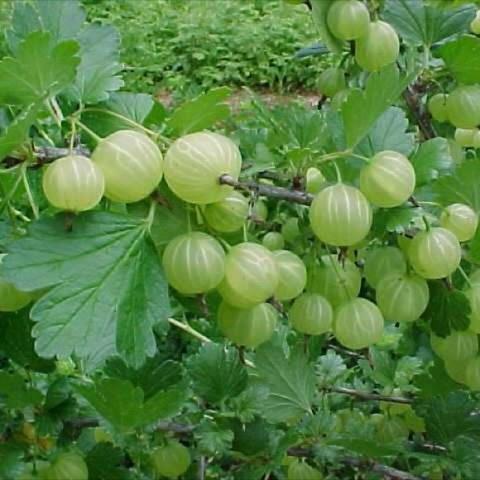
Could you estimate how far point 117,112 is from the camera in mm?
807

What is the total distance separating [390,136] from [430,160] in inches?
1.6

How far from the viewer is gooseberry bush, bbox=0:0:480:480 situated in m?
0.71

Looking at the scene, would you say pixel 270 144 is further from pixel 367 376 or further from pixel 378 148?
pixel 367 376

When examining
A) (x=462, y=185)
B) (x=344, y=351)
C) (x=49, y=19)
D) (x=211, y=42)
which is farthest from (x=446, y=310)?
(x=211, y=42)

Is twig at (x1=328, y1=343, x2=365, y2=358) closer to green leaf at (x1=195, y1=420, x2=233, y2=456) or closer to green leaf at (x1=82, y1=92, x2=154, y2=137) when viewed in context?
green leaf at (x1=195, y1=420, x2=233, y2=456)

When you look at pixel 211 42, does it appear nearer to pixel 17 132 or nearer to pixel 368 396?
pixel 368 396

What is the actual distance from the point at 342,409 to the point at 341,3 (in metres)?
0.49

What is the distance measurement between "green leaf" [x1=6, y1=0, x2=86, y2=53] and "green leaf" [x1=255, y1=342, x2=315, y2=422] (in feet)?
1.13

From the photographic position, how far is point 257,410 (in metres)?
0.93

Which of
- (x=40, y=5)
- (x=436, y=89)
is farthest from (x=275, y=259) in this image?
(x=436, y=89)

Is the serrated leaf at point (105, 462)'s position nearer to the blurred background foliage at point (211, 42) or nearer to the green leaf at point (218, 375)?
the green leaf at point (218, 375)

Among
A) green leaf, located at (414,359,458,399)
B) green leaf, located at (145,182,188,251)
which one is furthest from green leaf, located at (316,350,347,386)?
green leaf, located at (145,182,188,251)

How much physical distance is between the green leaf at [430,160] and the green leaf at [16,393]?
426 mm

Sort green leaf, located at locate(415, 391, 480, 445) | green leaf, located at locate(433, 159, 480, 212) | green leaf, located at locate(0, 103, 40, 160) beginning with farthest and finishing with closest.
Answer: green leaf, located at locate(415, 391, 480, 445), green leaf, located at locate(433, 159, 480, 212), green leaf, located at locate(0, 103, 40, 160)
